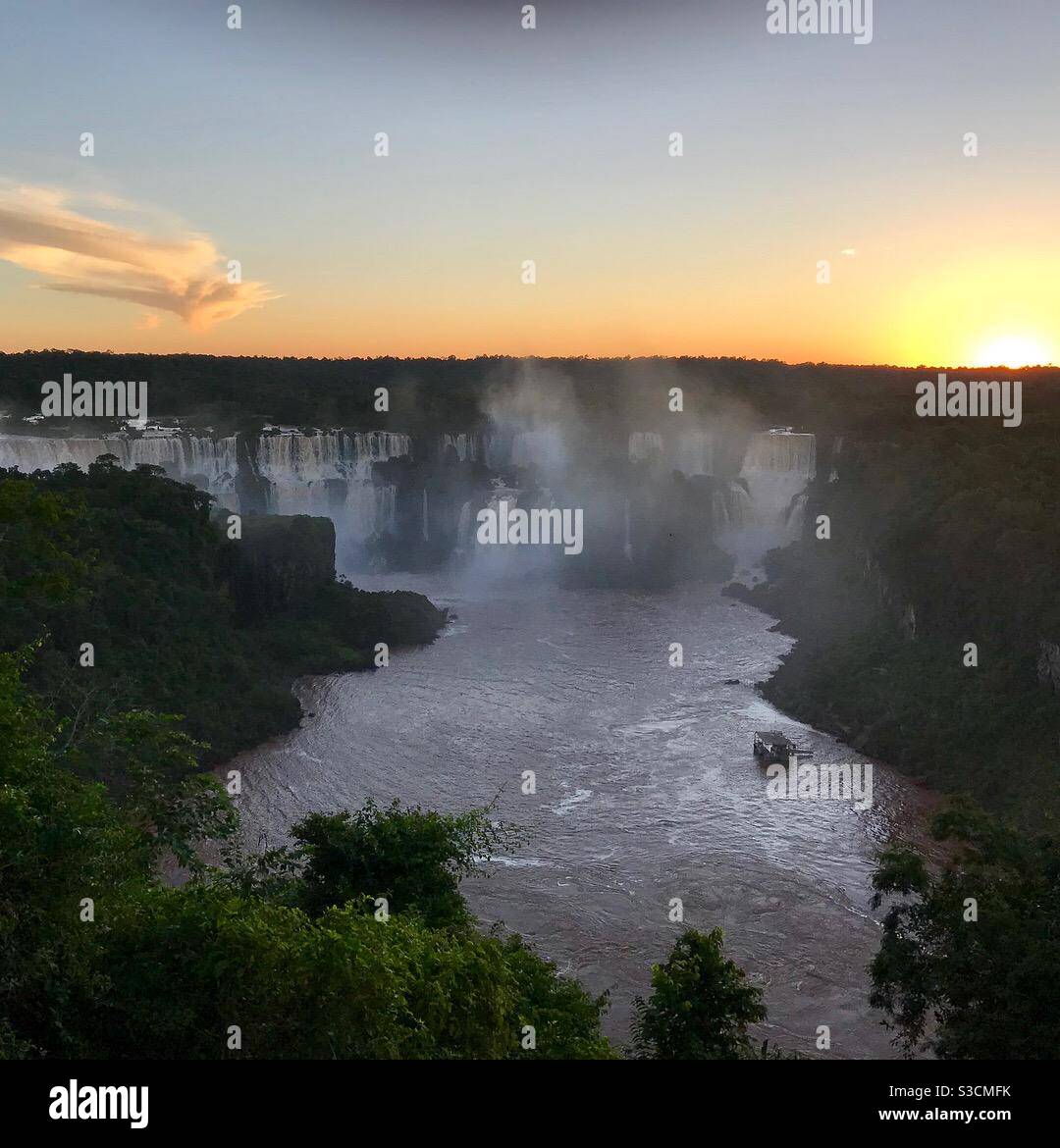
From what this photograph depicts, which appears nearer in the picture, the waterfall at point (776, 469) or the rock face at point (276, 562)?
the rock face at point (276, 562)

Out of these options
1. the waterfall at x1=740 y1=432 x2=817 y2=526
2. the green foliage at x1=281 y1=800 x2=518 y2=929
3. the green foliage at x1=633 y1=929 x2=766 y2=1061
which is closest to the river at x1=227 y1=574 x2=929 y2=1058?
the green foliage at x1=633 y1=929 x2=766 y2=1061

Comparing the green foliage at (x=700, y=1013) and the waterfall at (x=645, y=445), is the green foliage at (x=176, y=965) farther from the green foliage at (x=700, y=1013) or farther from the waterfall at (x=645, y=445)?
the waterfall at (x=645, y=445)

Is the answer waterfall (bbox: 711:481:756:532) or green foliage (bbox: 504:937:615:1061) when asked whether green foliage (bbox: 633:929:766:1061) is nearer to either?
green foliage (bbox: 504:937:615:1061)

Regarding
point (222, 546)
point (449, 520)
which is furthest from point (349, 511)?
point (222, 546)

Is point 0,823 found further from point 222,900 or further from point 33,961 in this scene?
point 222,900

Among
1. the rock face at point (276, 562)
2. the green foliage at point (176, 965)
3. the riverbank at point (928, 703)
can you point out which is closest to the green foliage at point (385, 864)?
the green foliage at point (176, 965)
